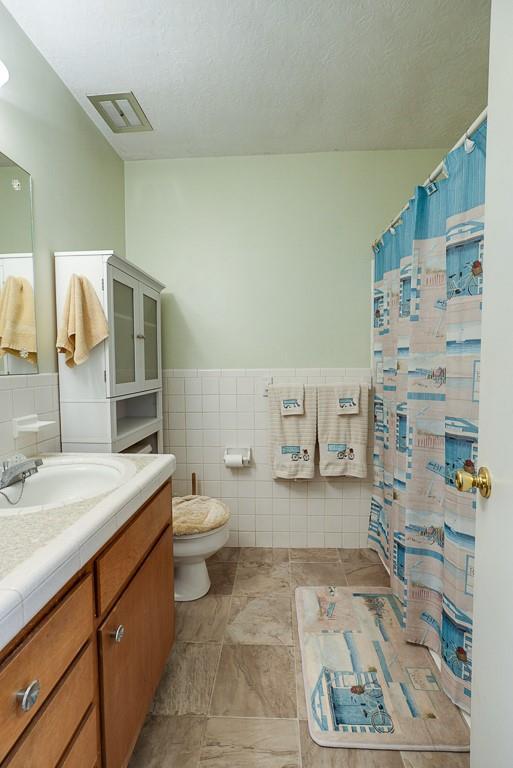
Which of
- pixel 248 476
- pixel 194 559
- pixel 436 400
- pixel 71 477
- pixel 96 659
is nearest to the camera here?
pixel 96 659

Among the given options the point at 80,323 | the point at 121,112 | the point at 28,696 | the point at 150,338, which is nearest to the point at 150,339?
the point at 150,338

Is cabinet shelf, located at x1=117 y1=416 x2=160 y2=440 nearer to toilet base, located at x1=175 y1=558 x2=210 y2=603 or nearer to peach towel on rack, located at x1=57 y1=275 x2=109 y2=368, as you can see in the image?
peach towel on rack, located at x1=57 y1=275 x2=109 y2=368

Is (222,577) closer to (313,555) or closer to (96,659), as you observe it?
(313,555)

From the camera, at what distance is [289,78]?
175cm

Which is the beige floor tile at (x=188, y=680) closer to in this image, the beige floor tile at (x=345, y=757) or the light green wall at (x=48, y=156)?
the beige floor tile at (x=345, y=757)

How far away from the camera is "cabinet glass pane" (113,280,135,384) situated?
5.79ft

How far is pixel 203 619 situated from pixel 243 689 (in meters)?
0.44

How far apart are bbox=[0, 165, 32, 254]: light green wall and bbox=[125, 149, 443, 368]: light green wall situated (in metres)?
1.00

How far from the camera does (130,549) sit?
3.49ft

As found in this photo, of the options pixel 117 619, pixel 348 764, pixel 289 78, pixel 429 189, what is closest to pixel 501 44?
pixel 429 189

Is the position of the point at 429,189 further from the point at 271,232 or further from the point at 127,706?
the point at 127,706

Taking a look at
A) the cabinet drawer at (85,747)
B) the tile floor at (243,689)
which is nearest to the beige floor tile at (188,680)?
the tile floor at (243,689)

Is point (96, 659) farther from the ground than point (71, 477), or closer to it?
closer to it

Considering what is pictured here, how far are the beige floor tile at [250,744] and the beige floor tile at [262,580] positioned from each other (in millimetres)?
725
